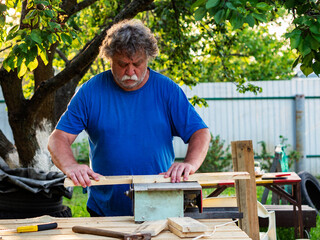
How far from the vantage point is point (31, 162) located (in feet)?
17.9

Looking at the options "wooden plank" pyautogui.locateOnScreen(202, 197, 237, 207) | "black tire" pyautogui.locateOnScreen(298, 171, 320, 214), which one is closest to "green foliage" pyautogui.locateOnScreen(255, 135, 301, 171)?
"black tire" pyautogui.locateOnScreen(298, 171, 320, 214)

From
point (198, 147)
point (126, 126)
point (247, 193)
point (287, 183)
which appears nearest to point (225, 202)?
point (247, 193)

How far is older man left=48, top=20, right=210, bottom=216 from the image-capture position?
3.09 metres

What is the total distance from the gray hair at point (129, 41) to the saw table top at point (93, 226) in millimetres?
1095

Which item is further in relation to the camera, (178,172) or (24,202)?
(24,202)

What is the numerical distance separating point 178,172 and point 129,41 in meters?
0.96

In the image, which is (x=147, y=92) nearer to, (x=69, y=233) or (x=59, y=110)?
(x=69, y=233)

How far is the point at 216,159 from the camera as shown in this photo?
11.3 meters

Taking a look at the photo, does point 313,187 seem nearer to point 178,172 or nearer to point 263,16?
point 263,16

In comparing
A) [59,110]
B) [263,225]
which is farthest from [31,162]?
[263,225]

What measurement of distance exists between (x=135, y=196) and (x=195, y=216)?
13.8 inches

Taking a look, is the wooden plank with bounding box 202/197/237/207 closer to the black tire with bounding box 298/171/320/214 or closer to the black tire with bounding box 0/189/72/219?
the black tire with bounding box 0/189/72/219

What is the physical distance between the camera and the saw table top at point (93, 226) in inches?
88.5

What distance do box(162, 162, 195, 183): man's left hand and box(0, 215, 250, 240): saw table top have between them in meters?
0.26
